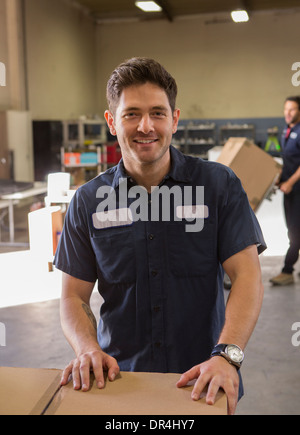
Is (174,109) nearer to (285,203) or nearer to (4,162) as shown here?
(285,203)

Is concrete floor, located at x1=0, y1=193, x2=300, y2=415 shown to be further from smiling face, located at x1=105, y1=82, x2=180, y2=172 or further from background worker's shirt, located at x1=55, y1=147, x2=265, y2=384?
smiling face, located at x1=105, y1=82, x2=180, y2=172

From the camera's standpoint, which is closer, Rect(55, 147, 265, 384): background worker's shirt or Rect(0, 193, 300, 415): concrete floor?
Rect(55, 147, 265, 384): background worker's shirt

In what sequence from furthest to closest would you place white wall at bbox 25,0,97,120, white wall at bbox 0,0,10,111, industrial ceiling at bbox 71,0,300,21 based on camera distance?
industrial ceiling at bbox 71,0,300,21, white wall at bbox 25,0,97,120, white wall at bbox 0,0,10,111

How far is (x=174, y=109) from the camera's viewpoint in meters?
1.38

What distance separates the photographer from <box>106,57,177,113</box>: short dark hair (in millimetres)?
1271

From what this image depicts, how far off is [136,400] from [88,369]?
16 cm

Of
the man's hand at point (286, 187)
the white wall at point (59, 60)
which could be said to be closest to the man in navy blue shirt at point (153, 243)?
the man's hand at point (286, 187)

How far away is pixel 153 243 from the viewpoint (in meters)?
1.35

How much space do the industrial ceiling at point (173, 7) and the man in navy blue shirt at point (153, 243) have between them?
10.5 meters

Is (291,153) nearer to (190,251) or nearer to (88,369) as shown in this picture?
(190,251)

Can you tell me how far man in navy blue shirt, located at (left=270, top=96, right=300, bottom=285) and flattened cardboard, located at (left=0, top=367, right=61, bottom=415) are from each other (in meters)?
3.57

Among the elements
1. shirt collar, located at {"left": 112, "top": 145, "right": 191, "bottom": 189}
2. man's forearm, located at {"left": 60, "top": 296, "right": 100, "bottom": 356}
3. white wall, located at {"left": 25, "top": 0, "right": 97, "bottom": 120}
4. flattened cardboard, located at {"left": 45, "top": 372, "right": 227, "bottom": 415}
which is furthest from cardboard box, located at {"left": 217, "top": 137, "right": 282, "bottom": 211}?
white wall, located at {"left": 25, "top": 0, "right": 97, "bottom": 120}

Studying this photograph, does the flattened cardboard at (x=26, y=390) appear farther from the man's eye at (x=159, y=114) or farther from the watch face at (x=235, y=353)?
the man's eye at (x=159, y=114)

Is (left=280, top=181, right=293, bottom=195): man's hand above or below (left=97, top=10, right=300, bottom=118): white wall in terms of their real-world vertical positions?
below
